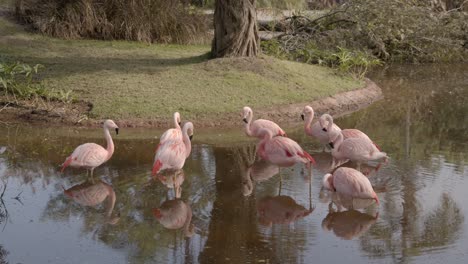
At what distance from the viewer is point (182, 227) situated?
22.5 feet

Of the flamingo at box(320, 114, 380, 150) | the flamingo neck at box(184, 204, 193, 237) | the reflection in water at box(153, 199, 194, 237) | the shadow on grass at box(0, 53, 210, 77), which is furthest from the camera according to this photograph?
the shadow on grass at box(0, 53, 210, 77)

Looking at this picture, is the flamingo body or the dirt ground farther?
the dirt ground

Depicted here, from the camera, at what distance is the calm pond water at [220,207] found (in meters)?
6.29

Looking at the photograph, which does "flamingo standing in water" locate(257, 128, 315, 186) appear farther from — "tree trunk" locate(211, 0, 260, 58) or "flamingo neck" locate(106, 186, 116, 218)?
"tree trunk" locate(211, 0, 260, 58)

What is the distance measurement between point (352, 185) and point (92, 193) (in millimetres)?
2856

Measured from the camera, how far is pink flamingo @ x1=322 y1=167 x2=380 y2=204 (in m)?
7.25

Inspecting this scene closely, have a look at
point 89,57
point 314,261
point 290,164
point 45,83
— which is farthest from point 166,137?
point 89,57

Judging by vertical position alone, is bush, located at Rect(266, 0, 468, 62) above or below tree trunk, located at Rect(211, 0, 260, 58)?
below

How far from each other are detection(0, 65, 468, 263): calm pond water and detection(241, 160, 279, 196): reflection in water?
0.02m

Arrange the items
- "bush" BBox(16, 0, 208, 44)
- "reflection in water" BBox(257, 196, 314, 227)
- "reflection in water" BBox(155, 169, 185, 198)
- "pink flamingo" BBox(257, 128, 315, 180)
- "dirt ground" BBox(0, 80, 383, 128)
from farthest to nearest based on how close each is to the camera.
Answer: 1. "bush" BBox(16, 0, 208, 44)
2. "dirt ground" BBox(0, 80, 383, 128)
3. "pink flamingo" BBox(257, 128, 315, 180)
4. "reflection in water" BBox(155, 169, 185, 198)
5. "reflection in water" BBox(257, 196, 314, 227)

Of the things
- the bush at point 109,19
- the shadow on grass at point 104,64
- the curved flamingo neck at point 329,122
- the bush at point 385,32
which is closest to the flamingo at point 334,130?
the curved flamingo neck at point 329,122

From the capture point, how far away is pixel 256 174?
8.75m

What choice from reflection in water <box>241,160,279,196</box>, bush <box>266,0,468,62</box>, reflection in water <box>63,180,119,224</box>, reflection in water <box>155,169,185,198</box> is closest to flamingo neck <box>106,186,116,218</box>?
reflection in water <box>63,180,119,224</box>

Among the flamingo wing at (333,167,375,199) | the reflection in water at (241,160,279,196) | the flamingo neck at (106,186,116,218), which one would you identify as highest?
the flamingo wing at (333,167,375,199)
